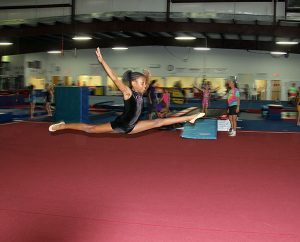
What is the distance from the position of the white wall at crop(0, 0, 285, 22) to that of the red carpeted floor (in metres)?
8.45

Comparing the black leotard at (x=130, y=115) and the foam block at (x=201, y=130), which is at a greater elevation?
the black leotard at (x=130, y=115)

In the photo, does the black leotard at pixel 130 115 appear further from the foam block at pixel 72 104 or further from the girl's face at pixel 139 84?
the foam block at pixel 72 104

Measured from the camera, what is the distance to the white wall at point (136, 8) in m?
15.2

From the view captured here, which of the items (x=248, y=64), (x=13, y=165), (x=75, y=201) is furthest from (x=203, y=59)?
(x=75, y=201)

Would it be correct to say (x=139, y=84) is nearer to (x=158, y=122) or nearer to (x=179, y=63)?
(x=158, y=122)

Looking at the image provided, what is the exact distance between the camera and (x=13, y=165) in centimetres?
638

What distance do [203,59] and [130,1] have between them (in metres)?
8.49

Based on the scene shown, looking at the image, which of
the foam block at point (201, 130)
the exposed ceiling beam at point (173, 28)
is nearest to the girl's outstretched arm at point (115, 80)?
the foam block at point (201, 130)

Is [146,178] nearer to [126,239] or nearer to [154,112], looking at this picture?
[126,239]

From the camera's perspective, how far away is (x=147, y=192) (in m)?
4.87

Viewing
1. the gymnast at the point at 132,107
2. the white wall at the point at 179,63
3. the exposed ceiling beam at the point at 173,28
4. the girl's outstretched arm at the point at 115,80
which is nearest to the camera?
the girl's outstretched arm at the point at 115,80

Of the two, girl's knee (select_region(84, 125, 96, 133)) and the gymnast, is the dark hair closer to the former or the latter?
the gymnast

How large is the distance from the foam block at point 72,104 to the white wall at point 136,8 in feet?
18.6

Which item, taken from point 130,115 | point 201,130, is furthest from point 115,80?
point 201,130
